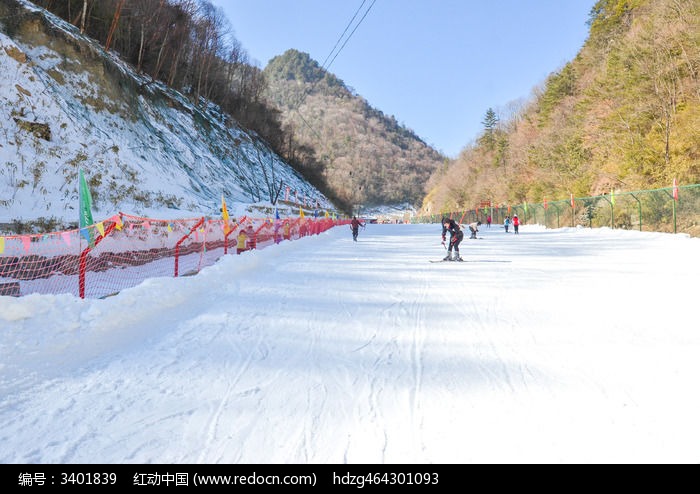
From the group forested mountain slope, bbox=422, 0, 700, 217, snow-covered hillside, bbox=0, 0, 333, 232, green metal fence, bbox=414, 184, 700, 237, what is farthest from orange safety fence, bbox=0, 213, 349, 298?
forested mountain slope, bbox=422, 0, 700, 217

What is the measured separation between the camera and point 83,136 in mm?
19125

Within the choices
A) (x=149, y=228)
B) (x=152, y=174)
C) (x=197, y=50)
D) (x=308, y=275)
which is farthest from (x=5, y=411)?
(x=197, y=50)

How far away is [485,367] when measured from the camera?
374 centimetres

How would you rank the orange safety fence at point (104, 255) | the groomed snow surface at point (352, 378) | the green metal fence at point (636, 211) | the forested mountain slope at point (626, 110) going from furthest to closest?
the forested mountain slope at point (626, 110) → the green metal fence at point (636, 211) → the orange safety fence at point (104, 255) → the groomed snow surface at point (352, 378)

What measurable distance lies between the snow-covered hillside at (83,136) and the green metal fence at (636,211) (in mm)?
26549

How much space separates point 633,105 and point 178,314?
106 feet

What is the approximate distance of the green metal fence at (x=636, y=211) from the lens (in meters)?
19.1

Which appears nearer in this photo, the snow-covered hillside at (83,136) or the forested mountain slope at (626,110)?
the snow-covered hillside at (83,136)

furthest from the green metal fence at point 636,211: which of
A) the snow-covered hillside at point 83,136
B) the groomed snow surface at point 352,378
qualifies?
the snow-covered hillside at point 83,136

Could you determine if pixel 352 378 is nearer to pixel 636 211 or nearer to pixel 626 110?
pixel 636 211

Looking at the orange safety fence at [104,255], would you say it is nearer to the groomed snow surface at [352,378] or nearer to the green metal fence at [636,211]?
the groomed snow surface at [352,378]

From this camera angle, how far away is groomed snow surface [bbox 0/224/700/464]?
2479 mm

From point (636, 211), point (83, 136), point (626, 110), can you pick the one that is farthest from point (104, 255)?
point (626, 110)
